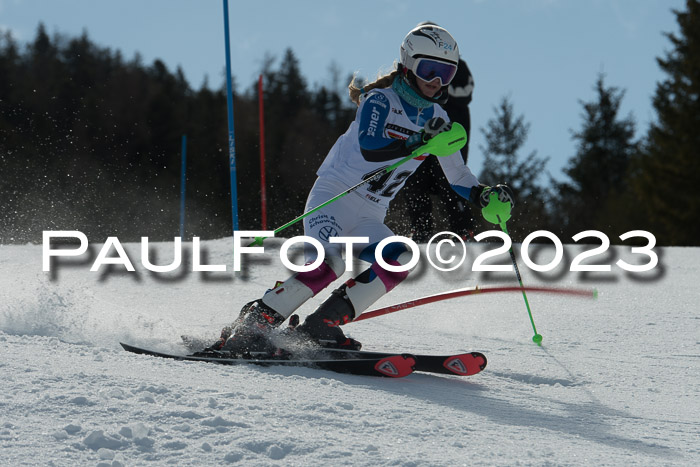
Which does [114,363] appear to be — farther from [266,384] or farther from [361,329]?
[361,329]

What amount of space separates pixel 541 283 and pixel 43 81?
22812 millimetres

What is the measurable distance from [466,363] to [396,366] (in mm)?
338

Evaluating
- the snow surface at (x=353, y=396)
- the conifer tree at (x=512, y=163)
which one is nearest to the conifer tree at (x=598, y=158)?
the conifer tree at (x=512, y=163)

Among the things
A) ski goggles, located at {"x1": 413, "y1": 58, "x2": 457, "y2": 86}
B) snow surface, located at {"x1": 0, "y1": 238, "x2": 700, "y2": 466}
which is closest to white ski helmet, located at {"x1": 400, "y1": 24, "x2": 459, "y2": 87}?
ski goggles, located at {"x1": 413, "y1": 58, "x2": 457, "y2": 86}

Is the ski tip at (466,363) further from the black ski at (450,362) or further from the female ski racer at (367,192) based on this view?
the female ski racer at (367,192)

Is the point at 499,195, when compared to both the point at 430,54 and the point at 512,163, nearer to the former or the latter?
the point at 430,54

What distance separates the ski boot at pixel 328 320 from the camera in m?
3.54

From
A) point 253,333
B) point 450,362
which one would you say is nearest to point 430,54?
point 450,362

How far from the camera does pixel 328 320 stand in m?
3.55

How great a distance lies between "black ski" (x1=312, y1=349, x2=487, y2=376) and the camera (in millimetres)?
3375

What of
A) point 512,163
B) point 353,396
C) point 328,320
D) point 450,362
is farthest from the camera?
point 512,163

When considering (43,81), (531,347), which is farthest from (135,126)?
(531,347)

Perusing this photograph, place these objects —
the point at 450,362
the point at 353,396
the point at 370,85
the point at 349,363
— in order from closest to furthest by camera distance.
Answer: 1. the point at 353,396
2. the point at 349,363
3. the point at 450,362
4. the point at 370,85

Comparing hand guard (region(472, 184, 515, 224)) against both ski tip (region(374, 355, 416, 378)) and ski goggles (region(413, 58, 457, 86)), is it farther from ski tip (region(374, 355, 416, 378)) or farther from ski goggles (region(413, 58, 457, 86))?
ski tip (region(374, 355, 416, 378))
